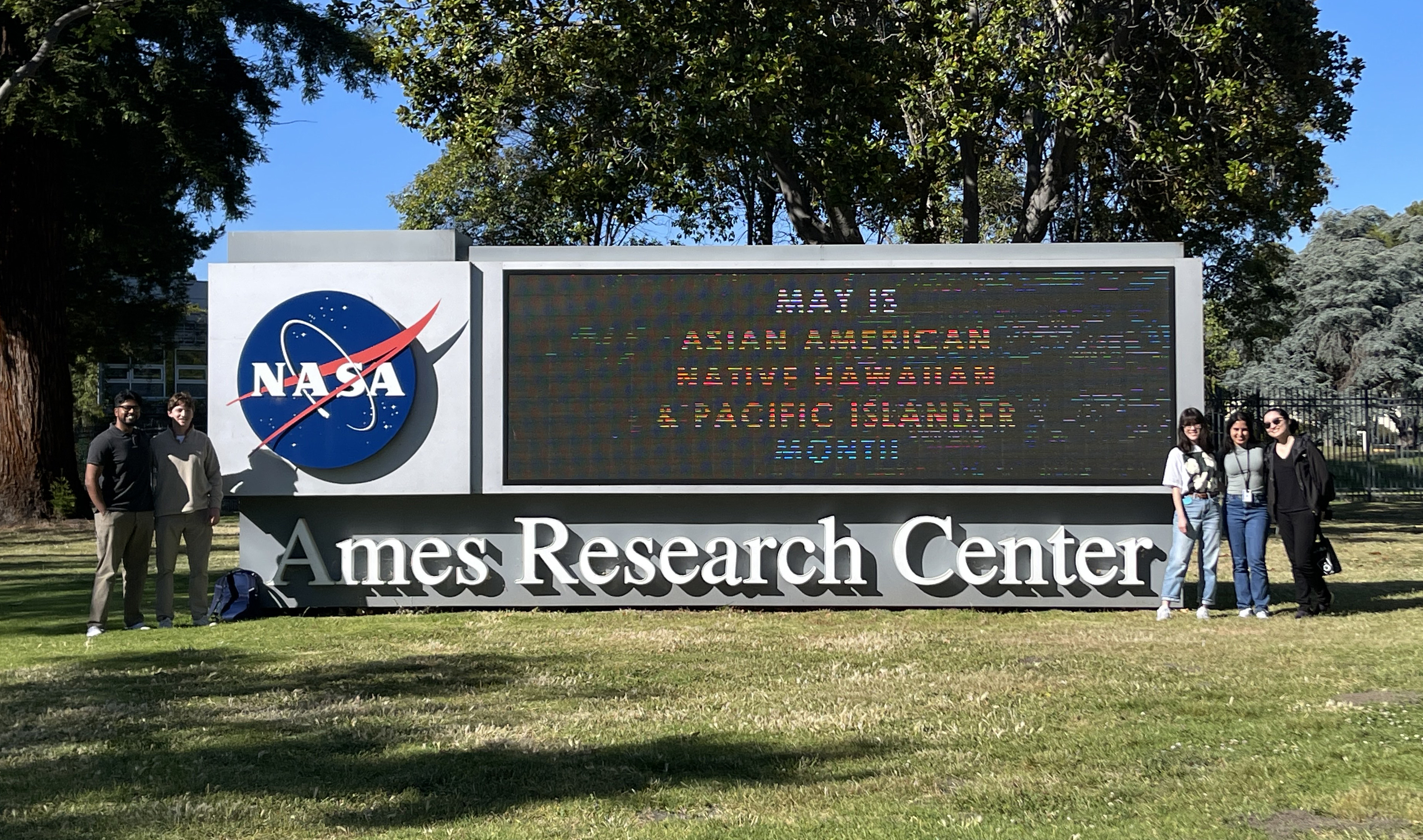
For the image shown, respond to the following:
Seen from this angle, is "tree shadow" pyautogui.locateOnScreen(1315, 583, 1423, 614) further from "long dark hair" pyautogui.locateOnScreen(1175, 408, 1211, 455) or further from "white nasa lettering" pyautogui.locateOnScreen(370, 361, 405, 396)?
"white nasa lettering" pyautogui.locateOnScreen(370, 361, 405, 396)

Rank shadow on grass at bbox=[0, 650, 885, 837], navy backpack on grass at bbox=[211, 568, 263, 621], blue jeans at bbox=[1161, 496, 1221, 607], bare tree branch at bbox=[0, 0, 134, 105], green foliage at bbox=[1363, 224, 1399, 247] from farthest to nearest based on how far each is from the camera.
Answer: green foliage at bbox=[1363, 224, 1399, 247]
bare tree branch at bbox=[0, 0, 134, 105]
navy backpack on grass at bbox=[211, 568, 263, 621]
blue jeans at bbox=[1161, 496, 1221, 607]
shadow on grass at bbox=[0, 650, 885, 837]

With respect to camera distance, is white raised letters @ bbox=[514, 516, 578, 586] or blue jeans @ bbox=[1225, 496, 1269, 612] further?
white raised letters @ bbox=[514, 516, 578, 586]

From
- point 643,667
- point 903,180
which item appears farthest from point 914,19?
point 643,667

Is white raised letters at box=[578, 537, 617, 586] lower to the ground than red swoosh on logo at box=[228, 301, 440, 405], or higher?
lower

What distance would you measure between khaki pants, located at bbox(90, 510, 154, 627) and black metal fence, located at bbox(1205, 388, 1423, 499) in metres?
22.9

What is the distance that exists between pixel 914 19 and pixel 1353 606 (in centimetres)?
1172

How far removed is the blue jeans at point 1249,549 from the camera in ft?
41.0

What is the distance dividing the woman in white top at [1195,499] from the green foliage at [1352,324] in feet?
156

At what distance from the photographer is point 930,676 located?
9523 millimetres

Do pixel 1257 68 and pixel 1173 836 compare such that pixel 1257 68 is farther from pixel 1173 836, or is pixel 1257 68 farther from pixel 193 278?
pixel 193 278

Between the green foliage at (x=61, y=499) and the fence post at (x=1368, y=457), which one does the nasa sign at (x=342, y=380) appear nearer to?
the green foliage at (x=61, y=499)

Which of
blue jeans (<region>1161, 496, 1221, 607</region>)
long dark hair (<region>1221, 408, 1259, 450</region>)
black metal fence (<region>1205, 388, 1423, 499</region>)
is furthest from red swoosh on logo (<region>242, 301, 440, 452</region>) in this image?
black metal fence (<region>1205, 388, 1423, 499</region>)

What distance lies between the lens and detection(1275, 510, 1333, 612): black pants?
12477mm

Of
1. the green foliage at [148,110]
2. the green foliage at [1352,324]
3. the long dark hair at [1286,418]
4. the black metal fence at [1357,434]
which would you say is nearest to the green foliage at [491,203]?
the green foliage at [148,110]
